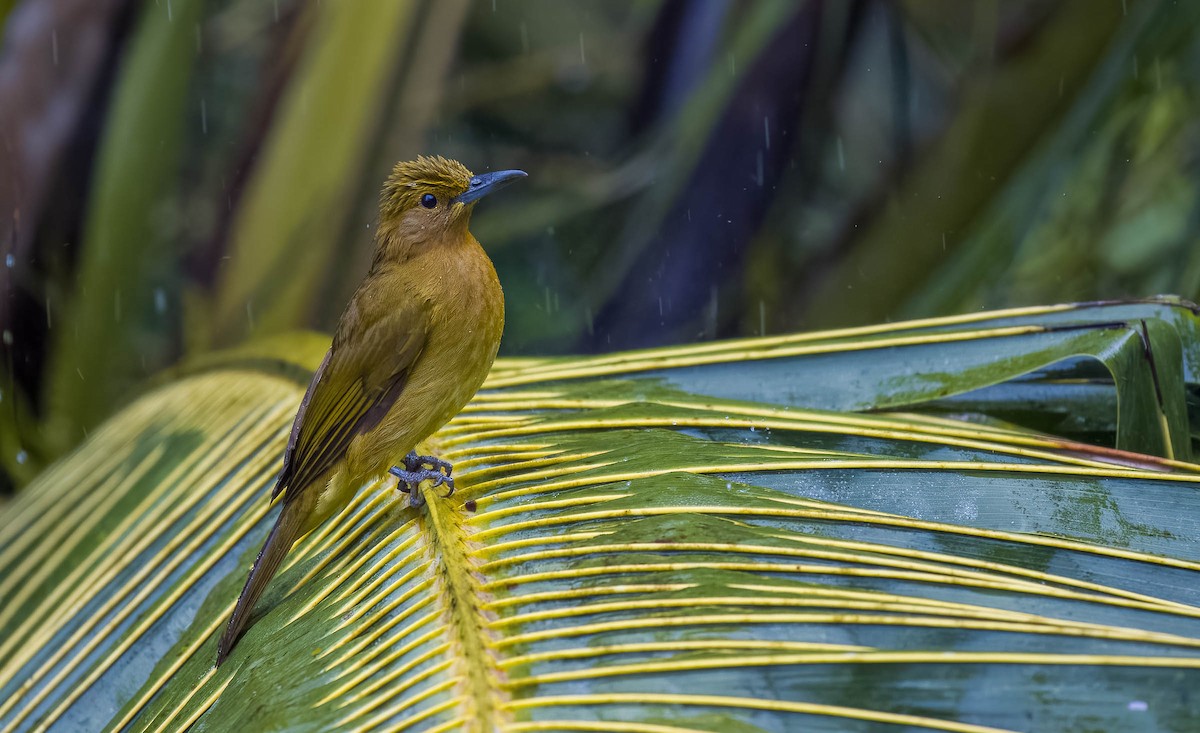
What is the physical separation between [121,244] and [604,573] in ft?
6.60

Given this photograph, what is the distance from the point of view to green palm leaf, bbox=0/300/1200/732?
0.91 m

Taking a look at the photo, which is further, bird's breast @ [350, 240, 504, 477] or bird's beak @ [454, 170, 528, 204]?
bird's beak @ [454, 170, 528, 204]

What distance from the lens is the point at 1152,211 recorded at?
2.22 metres

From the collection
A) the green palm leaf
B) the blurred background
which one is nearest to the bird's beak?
the green palm leaf

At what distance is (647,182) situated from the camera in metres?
3.45

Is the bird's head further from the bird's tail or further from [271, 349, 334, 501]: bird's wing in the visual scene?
the bird's tail

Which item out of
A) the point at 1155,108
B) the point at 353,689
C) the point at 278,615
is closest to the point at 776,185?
the point at 1155,108

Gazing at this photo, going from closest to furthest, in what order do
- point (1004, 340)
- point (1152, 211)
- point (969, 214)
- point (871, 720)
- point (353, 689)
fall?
point (871, 720) → point (353, 689) → point (1004, 340) → point (1152, 211) → point (969, 214)

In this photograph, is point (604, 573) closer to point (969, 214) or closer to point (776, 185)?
point (969, 214)

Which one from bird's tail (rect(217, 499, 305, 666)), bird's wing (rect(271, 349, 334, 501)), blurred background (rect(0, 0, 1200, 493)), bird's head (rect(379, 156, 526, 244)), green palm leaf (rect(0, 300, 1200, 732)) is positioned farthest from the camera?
blurred background (rect(0, 0, 1200, 493))

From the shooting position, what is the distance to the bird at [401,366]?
1.47 m

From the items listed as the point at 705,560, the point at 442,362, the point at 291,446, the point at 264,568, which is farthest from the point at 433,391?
the point at 705,560

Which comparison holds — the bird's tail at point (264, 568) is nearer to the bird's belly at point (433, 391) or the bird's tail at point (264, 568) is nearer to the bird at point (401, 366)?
the bird at point (401, 366)

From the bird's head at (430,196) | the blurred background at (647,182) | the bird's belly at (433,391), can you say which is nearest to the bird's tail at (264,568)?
the bird's belly at (433,391)
